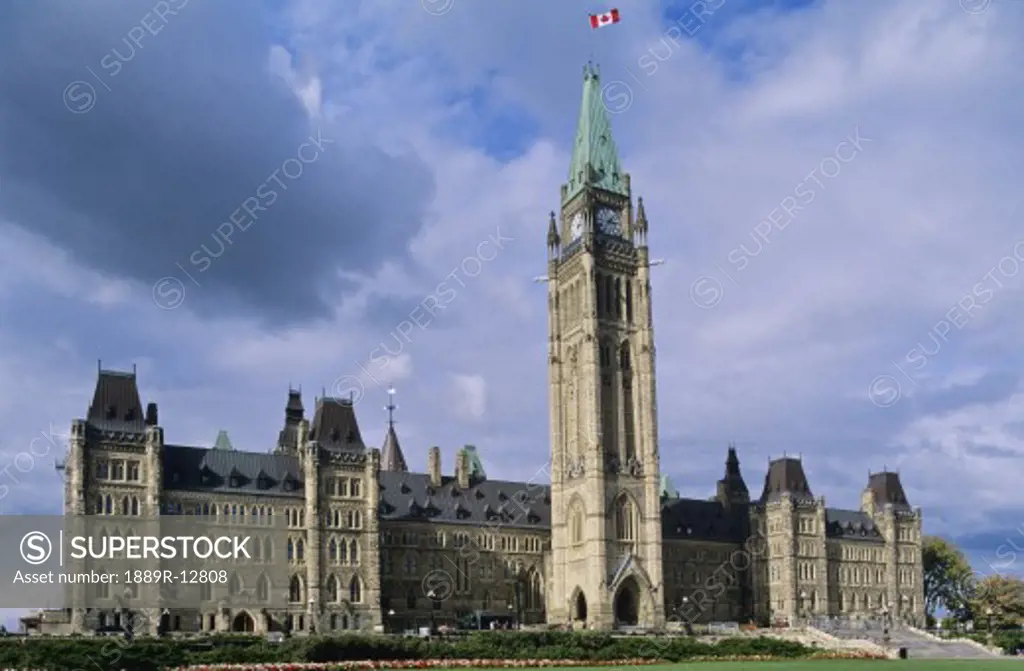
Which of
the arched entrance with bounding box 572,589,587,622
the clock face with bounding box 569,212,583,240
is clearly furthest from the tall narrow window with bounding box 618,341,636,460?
the arched entrance with bounding box 572,589,587,622

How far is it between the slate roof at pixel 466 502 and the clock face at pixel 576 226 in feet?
94.9

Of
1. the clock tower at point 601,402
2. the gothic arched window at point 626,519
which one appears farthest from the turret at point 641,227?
the gothic arched window at point 626,519

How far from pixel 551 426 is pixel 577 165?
95.3ft

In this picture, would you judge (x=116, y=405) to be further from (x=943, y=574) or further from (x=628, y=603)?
(x=943, y=574)

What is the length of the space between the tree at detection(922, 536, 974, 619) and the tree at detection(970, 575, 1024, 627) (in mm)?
13857

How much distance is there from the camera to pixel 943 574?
6235 inches

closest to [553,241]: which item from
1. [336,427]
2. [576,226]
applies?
[576,226]

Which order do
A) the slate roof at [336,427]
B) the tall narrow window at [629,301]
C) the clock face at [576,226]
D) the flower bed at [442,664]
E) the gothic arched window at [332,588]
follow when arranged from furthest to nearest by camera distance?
the clock face at [576,226] < the tall narrow window at [629,301] < the slate roof at [336,427] < the gothic arched window at [332,588] < the flower bed at [442,664]

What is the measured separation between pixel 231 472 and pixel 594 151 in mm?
53374

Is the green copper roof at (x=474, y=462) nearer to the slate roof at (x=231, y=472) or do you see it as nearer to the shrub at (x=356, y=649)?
the slate roof at (x=231, y=472)

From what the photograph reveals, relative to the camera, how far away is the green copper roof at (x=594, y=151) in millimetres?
129625

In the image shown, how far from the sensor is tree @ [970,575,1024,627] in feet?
432

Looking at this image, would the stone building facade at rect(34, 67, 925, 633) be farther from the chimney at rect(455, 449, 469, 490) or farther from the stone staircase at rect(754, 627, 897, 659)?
the stone staircase at rect(754, 627, 897, 659)

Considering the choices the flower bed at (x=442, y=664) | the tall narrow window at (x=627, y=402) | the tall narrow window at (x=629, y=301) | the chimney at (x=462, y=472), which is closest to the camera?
the flower bed at (x=442, y=664)
